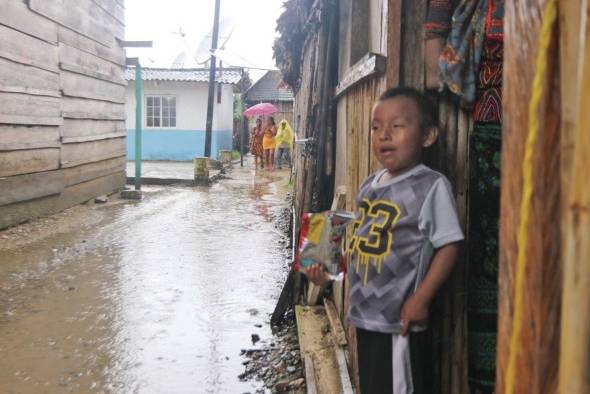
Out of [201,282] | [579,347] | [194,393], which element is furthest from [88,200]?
[579,347]

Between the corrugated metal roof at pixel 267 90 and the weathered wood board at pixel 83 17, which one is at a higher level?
the corrugated metal roof at pixel 267 90

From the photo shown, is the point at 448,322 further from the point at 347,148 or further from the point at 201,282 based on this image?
the point at 201,282

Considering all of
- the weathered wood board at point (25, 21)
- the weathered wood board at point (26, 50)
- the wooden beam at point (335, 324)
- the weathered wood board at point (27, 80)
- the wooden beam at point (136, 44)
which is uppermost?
the wooden beam at point (136, 44)

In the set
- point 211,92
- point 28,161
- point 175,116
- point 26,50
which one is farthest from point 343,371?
point 175,116

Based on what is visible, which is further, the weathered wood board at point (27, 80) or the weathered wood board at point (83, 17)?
the weathered wood board at point (83, 17)

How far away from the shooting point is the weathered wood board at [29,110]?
7457 mm

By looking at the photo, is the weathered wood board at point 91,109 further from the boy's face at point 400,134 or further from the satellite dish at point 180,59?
the satellite dish at point 180,59

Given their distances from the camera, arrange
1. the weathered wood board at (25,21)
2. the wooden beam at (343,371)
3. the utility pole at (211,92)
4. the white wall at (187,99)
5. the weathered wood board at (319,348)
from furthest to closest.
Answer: the white wall at (187,99)
the utility pole at (211,92)
the weathered wood board at (25,21)
the weathered wood board at (319,348)
the wooden beam at (343,371)

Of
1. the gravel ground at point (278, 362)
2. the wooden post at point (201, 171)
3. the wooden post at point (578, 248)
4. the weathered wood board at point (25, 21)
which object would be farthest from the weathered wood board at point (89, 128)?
the wooden post at point (578, 248)

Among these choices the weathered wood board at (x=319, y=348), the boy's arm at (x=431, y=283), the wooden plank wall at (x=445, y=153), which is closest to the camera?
the boy's arm at (x=431, y=283)

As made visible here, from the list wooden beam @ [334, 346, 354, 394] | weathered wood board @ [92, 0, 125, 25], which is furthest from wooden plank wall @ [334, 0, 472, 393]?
weathered wood board @ [92, 0, 125, 25]

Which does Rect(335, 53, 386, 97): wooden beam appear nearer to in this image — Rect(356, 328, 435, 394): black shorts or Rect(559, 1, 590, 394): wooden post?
Rect(356, 328, 435, 394): black shorts

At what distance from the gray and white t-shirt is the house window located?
67.3ft

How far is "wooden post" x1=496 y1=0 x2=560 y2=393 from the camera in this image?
79 cm
